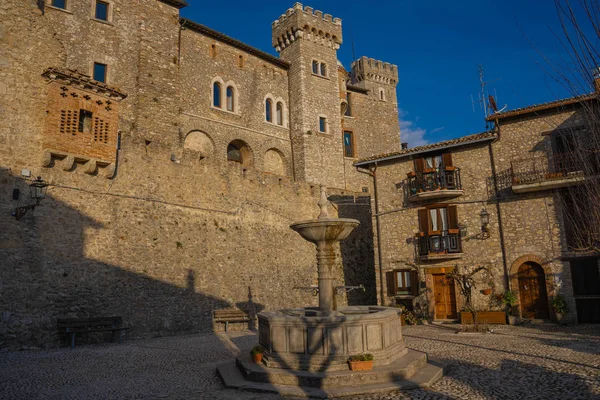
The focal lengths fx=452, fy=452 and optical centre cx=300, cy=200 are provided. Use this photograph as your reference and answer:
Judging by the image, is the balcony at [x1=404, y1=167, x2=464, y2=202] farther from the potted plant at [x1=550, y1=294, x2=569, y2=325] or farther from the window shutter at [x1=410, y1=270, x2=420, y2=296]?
the potted plant at [x1=550, y1=294, x2=569, y2=325]

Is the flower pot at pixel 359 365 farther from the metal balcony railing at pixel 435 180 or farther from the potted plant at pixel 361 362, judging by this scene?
the metal balcony railing at pixel 435 180

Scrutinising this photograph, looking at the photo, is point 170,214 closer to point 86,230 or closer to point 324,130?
point 86,230

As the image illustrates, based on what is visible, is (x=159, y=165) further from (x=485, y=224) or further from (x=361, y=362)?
(x=485, y=224)

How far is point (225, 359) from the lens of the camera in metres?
11.9

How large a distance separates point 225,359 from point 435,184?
13.6 metres

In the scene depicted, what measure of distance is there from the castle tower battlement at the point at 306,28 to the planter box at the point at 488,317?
76.7 ft

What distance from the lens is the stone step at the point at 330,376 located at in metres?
8.16

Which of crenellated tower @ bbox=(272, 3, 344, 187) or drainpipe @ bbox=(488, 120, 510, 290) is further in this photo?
crenellated tower @ bbox=(272, 3, 344, 187)

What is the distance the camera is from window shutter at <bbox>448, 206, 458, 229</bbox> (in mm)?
20906

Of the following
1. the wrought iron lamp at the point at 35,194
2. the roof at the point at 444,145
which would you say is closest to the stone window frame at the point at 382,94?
the roof at the point at 444,145

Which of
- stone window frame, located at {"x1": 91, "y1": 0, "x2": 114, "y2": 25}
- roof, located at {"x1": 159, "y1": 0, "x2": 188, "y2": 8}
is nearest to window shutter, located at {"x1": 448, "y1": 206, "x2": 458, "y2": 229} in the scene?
roof, located at {"x1": 159, "y1": 0, "x2": 188, "y2": 8}

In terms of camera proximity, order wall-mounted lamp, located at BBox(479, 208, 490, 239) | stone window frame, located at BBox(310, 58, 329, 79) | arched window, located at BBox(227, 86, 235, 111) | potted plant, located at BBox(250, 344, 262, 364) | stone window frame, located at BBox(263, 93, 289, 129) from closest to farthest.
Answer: potted plant, located at BBox(250, 344, 262, 364), wall-mounted lamp, located at BBox(479, 208, 490, 239), arched window, located at BBox(227, 86, 235, 111), stone window frame, located at BBox(263, 93, 289, 129), stone window frame, located at BBox(310, 58, 329, 79)

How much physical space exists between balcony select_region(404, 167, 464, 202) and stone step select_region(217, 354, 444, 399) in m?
12.9

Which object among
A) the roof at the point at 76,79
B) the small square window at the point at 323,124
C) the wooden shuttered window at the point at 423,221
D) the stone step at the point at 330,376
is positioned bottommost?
the stone step at the point at 330,376
